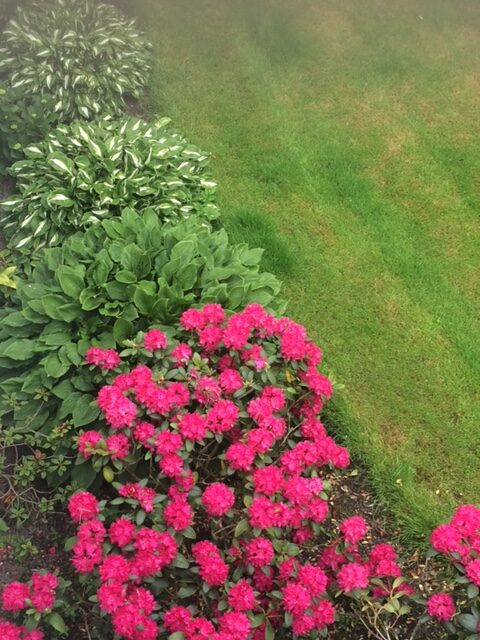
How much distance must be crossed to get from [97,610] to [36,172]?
124 inches

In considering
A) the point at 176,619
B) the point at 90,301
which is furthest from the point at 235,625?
the point at 90,301

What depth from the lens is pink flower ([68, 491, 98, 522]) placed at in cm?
225

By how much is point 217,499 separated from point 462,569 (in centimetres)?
93

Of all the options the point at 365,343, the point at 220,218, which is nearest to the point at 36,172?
the point at 220,218

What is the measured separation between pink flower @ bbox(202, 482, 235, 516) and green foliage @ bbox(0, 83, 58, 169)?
346 cm

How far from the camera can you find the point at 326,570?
2479mm

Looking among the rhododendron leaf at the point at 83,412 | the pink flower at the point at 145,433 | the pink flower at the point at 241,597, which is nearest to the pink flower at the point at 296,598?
the pink flower at the point at 241,597

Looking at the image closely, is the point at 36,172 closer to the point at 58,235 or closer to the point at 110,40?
the point at 58,235

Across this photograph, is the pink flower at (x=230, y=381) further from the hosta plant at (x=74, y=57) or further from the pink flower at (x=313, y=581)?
the hosta plant at (x=74, y=57)

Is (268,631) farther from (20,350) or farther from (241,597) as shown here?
(20,350)

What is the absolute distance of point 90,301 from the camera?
10.7ft

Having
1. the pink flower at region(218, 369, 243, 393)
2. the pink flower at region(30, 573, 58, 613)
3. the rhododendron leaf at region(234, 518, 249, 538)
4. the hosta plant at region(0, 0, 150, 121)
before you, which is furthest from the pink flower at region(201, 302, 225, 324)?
the hosta plant at region(0, 0, 150, 121)

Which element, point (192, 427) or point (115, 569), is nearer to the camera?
point (115, 569)

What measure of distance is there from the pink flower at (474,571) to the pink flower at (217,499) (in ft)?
2.90
